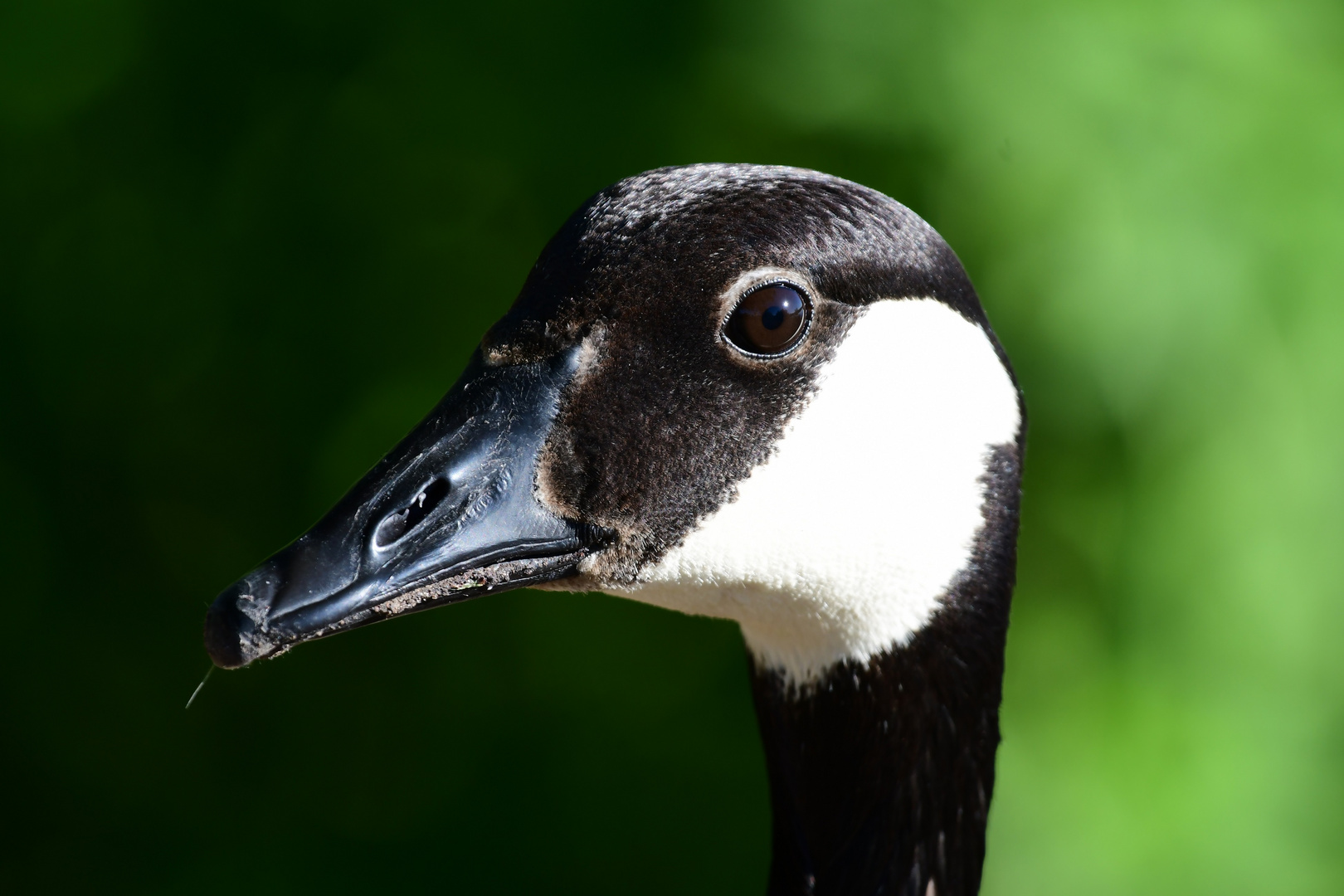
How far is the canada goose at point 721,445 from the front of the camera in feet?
3.92

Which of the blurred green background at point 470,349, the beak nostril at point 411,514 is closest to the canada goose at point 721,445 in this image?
the beak nostril at point 411,514

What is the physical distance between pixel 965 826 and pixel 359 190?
1.75 metres

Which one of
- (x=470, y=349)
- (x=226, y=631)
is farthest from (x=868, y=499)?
(x=470, y=349)

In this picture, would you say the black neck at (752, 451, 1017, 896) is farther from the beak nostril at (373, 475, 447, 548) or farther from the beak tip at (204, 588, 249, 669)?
the beak tip at (204, 588, 249, 669)

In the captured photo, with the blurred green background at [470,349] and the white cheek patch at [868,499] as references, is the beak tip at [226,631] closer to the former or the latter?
the white cheek patch at [868,499]

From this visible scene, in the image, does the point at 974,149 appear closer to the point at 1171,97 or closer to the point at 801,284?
the point at 1171,97

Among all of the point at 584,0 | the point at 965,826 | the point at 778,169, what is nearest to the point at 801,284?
the point at 778,169

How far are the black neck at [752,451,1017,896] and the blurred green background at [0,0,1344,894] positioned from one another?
0.94m

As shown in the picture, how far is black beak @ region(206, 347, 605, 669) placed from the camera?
1129 mm

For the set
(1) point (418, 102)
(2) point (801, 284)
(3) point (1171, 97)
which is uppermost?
(3) point (1171, 97)

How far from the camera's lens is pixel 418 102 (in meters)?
2.53

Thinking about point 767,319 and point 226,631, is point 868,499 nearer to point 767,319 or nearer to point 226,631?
point 767,319

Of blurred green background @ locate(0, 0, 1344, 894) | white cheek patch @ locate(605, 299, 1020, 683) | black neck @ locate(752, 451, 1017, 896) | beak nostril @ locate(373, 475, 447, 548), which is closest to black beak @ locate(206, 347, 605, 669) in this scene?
beak nostril @ locate(373, 475, 447, 548)

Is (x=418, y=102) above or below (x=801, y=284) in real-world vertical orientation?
above
